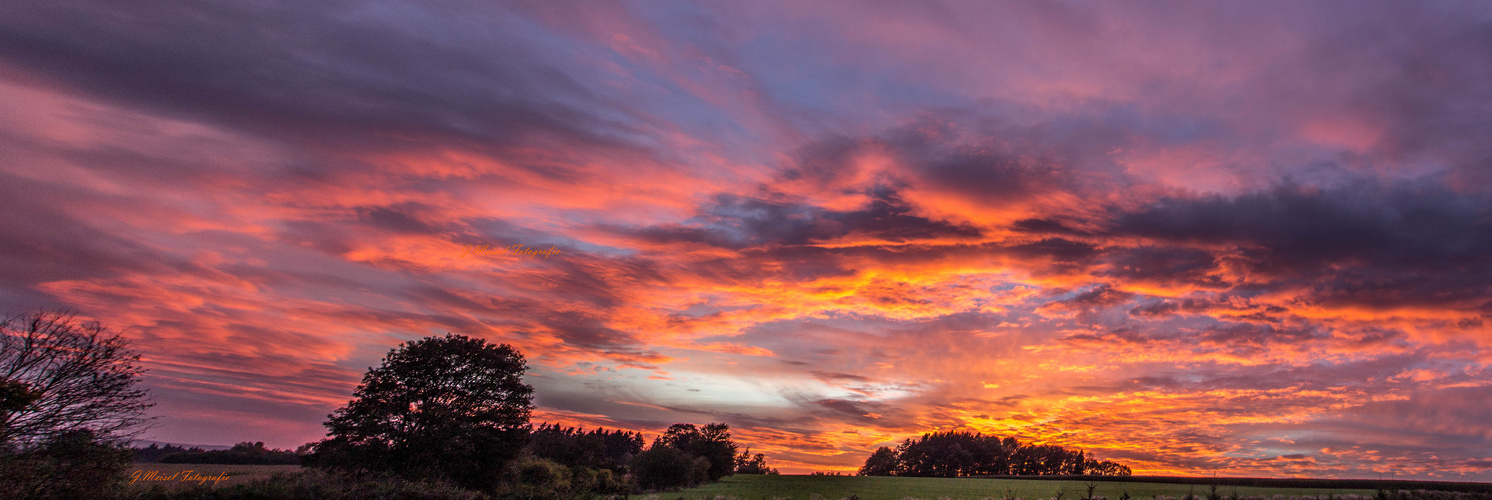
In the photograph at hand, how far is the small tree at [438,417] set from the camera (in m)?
43.7

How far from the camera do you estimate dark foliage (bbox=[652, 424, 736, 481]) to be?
120 meters

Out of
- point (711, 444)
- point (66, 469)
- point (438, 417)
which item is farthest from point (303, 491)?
point (711, 444)

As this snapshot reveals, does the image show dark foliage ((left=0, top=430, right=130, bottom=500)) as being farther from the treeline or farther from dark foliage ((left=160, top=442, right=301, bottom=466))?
the treeline

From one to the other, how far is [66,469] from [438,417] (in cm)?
2253

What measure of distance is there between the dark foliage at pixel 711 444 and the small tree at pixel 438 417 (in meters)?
73.7

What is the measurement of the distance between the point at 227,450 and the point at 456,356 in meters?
48.3

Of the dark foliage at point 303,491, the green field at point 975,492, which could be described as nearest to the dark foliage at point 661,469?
the green field at point 975,492

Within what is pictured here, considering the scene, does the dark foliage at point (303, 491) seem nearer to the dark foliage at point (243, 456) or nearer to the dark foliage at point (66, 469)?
the dark foliage at point (66, 469)

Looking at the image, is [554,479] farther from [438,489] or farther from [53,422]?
[53,422]

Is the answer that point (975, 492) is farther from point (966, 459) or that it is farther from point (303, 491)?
point (966, 459)

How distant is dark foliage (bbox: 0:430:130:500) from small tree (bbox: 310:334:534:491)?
1871cm

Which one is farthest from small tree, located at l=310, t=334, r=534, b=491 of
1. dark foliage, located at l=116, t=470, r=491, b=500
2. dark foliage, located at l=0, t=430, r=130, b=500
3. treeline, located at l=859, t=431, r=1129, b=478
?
treeline, located at l=859, t=431, r=1129, b=478

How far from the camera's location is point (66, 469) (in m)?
23.8

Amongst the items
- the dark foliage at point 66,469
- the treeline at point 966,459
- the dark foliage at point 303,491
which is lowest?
the treeline at point 966,459
